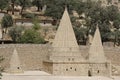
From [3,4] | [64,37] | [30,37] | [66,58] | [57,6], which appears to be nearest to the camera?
[66,58]

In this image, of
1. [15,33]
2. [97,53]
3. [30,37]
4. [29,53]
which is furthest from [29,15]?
[97,53]

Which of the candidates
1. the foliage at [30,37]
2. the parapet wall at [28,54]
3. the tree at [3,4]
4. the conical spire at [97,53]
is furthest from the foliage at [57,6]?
the conical spire at [97,53]

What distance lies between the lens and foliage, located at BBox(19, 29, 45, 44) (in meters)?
55.4

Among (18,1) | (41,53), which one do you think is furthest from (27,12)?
(41,53)

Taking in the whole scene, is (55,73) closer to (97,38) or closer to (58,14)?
(97,38)

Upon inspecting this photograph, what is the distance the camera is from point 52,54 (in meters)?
42.5

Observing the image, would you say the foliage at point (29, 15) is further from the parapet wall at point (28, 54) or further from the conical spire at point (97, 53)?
the conical spire at point (97, 53)

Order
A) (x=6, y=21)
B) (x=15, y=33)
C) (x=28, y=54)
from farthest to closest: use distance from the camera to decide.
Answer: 1. (x=6, y=21)
2. (x=15, y=33)
3. (x=28, y=54)

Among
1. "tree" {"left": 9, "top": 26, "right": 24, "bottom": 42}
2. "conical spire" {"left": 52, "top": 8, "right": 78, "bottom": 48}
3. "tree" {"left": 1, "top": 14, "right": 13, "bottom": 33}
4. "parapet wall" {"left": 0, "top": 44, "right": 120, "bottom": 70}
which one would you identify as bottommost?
"parapet wall" {"left": 0, "top": 44, "right": 120, "bottom": 70}

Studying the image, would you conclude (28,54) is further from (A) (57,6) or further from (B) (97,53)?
(A) (57,6)

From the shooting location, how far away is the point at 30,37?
182 feet

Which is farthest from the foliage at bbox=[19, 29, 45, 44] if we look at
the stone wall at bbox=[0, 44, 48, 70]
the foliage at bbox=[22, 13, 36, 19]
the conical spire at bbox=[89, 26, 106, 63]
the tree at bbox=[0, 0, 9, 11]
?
the conical spire at bbox=[89, 26, 106, 63]

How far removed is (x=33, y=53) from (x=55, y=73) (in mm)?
7361

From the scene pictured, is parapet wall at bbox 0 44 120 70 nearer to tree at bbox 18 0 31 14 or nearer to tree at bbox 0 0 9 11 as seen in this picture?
tree at bbox 0 0 9 11
